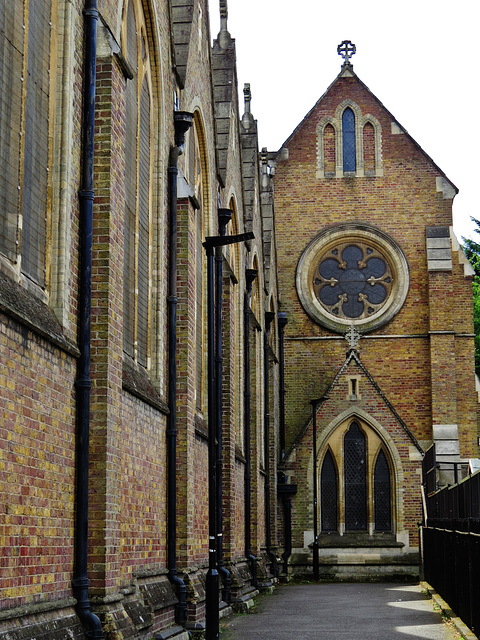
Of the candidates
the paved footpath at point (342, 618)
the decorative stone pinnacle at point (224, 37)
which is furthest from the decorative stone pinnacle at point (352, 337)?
the decorative stone pinnacle at point (224, 37)

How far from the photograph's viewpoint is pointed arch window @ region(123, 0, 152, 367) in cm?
1277

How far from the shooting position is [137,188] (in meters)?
13.3

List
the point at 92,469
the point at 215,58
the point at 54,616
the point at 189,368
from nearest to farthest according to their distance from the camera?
the point at 54,616 → the point at 92,469 → the point at 189,368 → the point at 215,58

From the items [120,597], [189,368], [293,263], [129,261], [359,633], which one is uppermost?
[293,263]

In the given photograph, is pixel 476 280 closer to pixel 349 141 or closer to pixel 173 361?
pixel 349 141

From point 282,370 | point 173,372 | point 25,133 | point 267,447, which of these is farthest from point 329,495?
point 25,133

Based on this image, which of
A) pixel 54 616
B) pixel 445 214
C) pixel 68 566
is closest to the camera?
pixel 54 616

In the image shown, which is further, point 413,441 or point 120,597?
point 413,441

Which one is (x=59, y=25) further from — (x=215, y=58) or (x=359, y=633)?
(x=215, y=58)

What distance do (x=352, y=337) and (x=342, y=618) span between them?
1697 cm

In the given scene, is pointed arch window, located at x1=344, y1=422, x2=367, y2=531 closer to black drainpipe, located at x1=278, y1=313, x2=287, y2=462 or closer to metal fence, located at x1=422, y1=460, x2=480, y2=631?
black drainpipe, located at x1=278, y1=313, x2=287, y2=462

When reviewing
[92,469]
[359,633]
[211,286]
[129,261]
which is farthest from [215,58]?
[92,469]

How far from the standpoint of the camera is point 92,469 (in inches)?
391

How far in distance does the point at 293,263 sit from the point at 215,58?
12528mm
